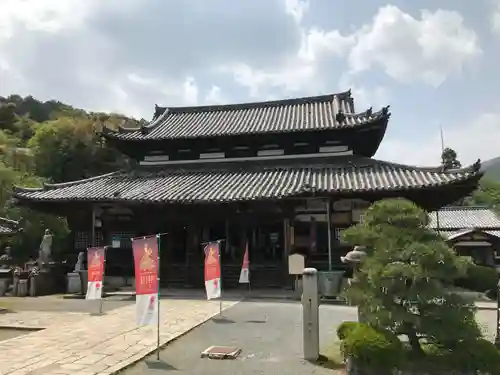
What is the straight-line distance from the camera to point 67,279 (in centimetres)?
2047

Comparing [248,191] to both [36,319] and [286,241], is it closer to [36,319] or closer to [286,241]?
[286,241]

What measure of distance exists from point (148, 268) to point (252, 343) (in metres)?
2.86

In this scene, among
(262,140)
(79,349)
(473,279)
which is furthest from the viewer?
(262,140)

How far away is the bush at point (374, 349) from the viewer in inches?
258

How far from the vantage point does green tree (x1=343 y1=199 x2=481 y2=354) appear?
6.47 meters

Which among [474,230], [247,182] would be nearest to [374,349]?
[247,182]

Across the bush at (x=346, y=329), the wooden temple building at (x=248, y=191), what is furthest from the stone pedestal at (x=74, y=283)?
the bush at (x=346, y=329)

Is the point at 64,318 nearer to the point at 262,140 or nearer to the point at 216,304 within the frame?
the point at 216,304

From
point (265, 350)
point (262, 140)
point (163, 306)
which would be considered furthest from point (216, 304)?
point (262, 140)

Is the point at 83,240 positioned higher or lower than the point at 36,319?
higher

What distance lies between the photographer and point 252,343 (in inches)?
383

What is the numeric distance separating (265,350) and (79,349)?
3.66 metres

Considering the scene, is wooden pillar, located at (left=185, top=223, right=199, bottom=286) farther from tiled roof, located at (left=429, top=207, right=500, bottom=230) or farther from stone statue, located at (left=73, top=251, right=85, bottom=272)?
tiled roof, located at (left=429, top=207, right=500, bottom=230)

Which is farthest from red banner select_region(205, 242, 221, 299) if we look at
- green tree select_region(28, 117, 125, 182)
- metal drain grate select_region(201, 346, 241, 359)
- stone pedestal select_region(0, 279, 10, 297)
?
green tree select_region(28, 117, 125, 182)
